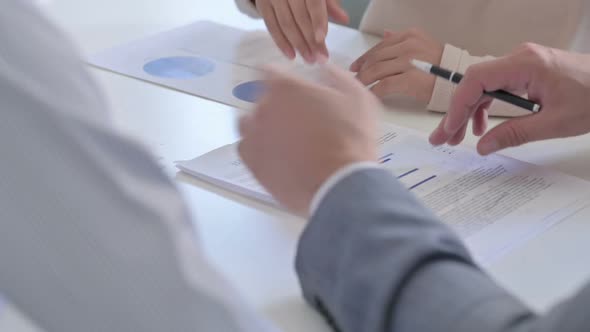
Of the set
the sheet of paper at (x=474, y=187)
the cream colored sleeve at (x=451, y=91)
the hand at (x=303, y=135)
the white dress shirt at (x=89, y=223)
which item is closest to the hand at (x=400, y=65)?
the cream colored sleeve at (x=451, y=91)

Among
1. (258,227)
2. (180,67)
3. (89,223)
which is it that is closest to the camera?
(89,223)

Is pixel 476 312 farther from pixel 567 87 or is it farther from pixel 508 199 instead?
pixel 567 87

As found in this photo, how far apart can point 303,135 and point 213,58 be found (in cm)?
60

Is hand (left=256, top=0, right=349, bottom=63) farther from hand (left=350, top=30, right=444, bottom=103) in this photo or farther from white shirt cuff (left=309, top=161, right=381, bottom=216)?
white shirt cuff (left=309, top=161, right=381, bottom=216)

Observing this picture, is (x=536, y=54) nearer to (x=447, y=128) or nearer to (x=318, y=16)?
(x=447, y=128)

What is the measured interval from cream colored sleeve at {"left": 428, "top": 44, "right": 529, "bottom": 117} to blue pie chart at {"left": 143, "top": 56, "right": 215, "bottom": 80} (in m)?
0.31

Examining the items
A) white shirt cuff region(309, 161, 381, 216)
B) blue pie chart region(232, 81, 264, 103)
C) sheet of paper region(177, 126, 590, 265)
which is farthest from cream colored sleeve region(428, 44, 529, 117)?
white shirt cuff region(309, 161, 381, 216)

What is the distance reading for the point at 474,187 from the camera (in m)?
0.75

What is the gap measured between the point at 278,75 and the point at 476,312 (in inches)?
9.2

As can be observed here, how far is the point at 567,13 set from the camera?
1.20 m

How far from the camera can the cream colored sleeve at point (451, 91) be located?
0.94 meters

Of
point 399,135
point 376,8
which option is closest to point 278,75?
point 399,135

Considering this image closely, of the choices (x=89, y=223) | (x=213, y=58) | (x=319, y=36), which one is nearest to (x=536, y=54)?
(x=319, y=36)

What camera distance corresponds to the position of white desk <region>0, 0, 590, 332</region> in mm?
593
